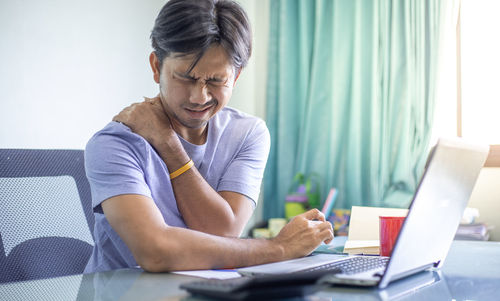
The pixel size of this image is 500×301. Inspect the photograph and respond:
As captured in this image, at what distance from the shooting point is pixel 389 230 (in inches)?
44.3

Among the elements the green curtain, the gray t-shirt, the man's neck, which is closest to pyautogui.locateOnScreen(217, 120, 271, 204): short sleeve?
the gray t-shirt

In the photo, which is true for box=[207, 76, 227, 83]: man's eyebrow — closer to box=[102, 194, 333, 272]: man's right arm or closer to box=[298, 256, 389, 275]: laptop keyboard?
box=[102, 194, 333, 272]: man's right arm

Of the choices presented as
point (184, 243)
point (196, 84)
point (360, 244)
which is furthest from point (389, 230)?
point (196, 84)

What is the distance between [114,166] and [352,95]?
2100mm

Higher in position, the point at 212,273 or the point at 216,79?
the point at 216,79

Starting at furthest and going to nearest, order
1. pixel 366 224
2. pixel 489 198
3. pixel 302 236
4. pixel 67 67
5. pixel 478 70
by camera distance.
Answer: pixel 478 70
pixel 489 198
pixel 67 67
pixel 366 224
pixel 302 236

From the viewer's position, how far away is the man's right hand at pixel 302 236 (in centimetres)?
107

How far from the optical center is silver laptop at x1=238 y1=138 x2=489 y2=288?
73 centimetres

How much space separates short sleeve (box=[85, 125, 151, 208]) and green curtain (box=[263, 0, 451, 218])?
1936 mm

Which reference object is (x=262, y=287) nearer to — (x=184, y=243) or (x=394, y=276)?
(x=394, y=276)

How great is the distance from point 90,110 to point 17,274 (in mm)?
1498

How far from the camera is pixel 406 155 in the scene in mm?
2826

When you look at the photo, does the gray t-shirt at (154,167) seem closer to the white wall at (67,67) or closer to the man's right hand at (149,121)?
the man's right hand at (149,121)

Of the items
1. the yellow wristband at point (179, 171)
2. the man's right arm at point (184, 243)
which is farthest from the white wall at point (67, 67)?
the man's right arm at point (184, 243)
